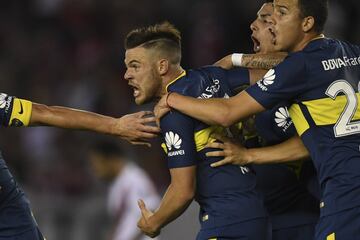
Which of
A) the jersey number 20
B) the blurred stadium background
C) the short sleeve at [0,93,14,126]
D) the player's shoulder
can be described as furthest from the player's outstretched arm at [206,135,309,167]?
the blurred stadium background

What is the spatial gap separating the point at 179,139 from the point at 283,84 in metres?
0.69

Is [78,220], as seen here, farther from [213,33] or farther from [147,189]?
[213,33]

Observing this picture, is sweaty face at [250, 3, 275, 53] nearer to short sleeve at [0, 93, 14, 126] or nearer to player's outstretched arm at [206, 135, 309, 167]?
player's outstretched arm at [206, 135, 309, 167]

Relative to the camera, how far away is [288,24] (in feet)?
18.8

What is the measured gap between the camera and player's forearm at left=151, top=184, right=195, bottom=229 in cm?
577

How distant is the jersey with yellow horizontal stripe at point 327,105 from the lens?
5.48 m

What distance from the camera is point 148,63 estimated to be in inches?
240

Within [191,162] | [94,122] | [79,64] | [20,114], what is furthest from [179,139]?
[79,64]

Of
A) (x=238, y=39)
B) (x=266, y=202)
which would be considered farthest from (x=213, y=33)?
(x=266, y=202)

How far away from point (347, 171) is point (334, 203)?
193mm

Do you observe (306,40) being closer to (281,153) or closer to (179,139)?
(281,153)

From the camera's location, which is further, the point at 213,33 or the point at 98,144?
the point at 213,33

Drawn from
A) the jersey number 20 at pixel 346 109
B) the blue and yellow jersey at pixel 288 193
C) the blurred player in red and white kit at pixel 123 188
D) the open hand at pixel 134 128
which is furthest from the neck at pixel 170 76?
the blurred player in red and white kit at pixel 123 188

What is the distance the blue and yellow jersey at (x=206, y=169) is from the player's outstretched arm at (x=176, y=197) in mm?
53
